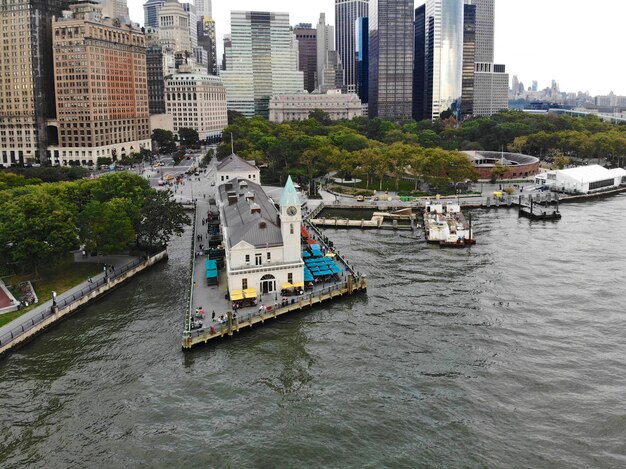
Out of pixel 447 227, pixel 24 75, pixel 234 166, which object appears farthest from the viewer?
pixel 24 75

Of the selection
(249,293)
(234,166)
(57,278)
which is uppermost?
(234,166)

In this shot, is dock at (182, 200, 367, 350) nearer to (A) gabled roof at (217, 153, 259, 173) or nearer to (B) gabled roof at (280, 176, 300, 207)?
(B) gabled roof at (280, 176, 300, 207)

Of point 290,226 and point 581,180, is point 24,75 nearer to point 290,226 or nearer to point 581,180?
point 290,226

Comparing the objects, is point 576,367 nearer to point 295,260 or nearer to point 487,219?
point 295,260

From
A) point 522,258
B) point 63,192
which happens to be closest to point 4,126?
point 63,192

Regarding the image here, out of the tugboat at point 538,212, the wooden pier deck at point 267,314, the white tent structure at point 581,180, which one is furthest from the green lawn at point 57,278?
the white tent structure at point 581,180

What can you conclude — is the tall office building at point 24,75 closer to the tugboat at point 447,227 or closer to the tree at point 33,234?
the tree at point 33,234

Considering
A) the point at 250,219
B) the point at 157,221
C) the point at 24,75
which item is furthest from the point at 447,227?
the point at 24,75
